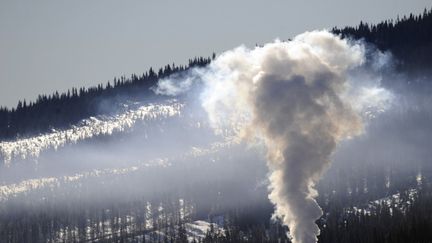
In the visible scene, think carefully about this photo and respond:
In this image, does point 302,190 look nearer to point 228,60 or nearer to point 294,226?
point 294,226

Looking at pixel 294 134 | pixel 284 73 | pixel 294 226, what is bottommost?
pixel 294 226

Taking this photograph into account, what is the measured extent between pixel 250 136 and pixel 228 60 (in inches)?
490

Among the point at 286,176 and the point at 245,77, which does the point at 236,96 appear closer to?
the point at 245,77

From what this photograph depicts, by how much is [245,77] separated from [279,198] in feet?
54.9

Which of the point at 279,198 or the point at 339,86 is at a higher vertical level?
the point at 339,86

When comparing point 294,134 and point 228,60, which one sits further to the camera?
point 228,60

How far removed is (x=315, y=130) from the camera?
127 m

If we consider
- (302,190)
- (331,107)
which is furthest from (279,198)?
(331,107)

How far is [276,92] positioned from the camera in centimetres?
12581

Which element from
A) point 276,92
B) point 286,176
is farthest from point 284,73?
point 286,176

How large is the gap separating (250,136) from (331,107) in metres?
11.4

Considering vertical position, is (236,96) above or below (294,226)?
above

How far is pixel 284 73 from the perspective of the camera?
127 meters

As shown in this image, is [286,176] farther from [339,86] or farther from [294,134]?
[339,86]
